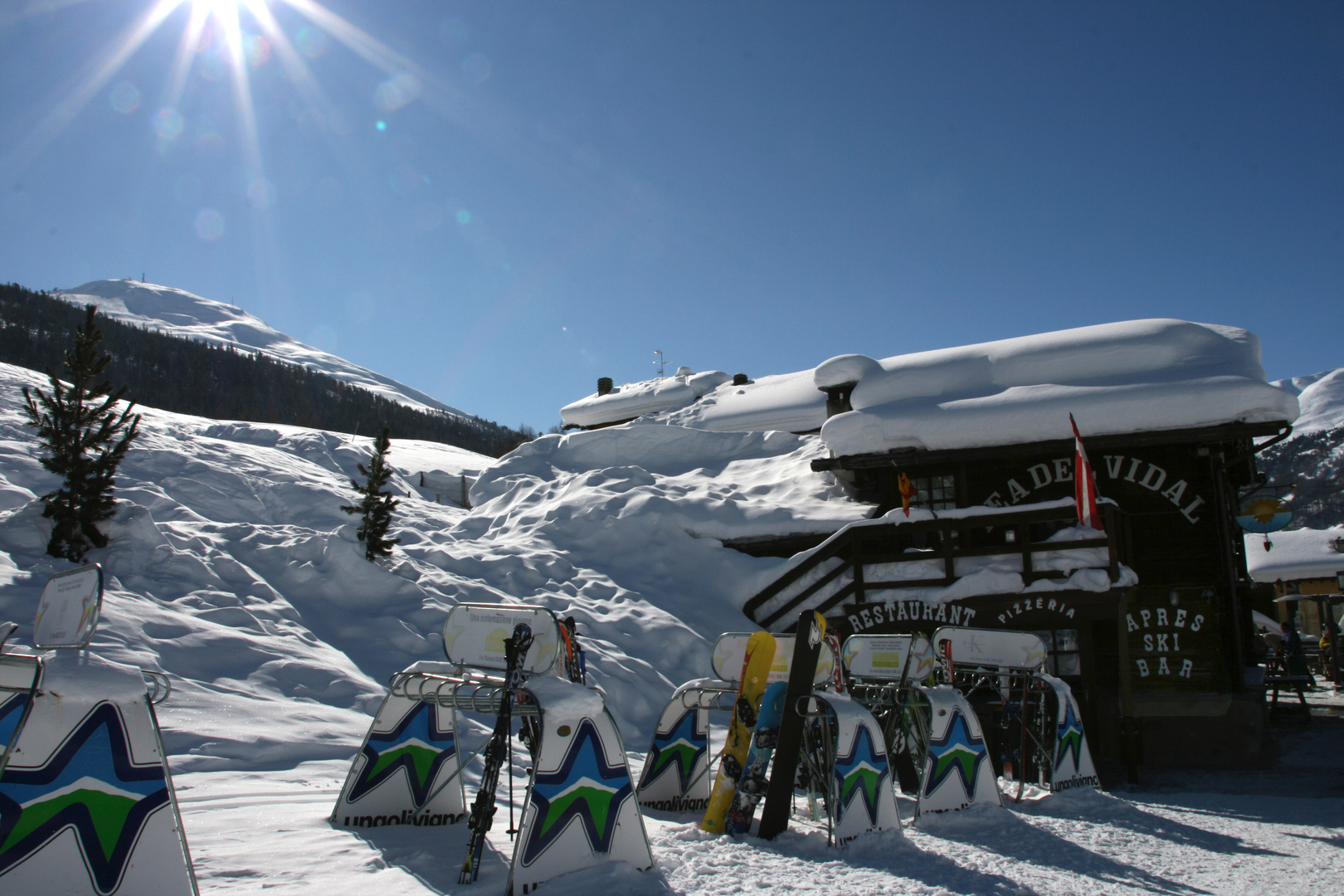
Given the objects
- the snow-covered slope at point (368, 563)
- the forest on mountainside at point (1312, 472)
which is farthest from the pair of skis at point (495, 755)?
the forest on mountainside at point (1312, 472)

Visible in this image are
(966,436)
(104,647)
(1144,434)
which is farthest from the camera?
(966,436)

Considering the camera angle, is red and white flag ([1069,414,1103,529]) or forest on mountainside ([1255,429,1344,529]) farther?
forest on mountainside ([1255,429,1344,529])

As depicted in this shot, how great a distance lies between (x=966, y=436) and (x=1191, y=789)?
6.37m

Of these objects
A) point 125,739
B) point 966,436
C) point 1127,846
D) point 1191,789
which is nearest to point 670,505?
point 966,436

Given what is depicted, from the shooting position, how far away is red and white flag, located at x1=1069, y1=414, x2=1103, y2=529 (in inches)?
427

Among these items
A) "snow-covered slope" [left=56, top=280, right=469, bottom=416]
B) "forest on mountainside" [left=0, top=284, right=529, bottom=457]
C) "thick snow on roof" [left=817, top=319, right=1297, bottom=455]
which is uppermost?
"snow-covered slope" [left=56, top=280, right=469, bottom=416]

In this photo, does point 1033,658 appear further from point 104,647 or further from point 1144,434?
point 104,647

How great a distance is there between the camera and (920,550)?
12.8 metres

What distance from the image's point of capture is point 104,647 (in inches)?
307

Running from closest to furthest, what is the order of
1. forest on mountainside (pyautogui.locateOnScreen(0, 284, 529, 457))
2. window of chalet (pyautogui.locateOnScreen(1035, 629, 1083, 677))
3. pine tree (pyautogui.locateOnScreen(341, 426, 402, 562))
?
window of chalet (pyautogui.locateOnScreen(1035, 629, 1083, 677)), pine tree (pyautogui.locateOnScreen(341, 426, 402, 562)), forest on mountainside (pyautogui.locateOnScreen(0, 284, 529, 457))

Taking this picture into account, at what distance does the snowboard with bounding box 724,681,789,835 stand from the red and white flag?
22.2ft

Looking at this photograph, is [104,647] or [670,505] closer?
[104,647]

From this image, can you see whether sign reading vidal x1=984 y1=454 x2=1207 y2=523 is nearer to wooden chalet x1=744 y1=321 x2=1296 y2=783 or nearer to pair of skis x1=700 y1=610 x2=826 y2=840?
wooden chalet x1=744 y1=321 x2=1296 y2=783

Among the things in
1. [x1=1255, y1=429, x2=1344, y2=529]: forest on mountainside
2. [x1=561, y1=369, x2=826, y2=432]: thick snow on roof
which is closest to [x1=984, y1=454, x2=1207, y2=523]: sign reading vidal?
[x1=561, y1=369, x2=826, y2=432]: thick snow on roof
